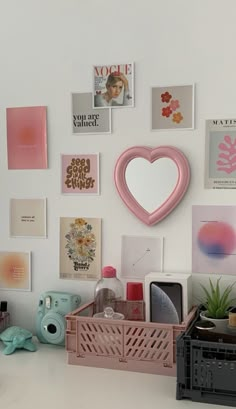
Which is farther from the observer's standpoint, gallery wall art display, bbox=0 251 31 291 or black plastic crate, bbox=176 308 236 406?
gallery wall art display, bbox=0 251 31 291

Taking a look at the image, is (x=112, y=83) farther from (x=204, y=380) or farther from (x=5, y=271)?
(x=204, y=380)

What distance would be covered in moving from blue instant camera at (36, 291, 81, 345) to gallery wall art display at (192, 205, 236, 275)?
0.36 metres

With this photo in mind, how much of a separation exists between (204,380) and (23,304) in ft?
2.26

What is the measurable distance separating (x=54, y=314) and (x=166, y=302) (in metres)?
0.32

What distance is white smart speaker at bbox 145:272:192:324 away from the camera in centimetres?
135

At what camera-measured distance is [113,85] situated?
148 cm

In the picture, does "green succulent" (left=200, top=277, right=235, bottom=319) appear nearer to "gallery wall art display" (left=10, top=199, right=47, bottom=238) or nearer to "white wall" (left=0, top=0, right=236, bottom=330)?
"white wall" (left=0, top=0, right=236, bottom=330)

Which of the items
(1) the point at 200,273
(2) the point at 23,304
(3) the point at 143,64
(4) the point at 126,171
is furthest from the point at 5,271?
(3) the point at 143,64

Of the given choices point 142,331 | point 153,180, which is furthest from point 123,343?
point 153,180

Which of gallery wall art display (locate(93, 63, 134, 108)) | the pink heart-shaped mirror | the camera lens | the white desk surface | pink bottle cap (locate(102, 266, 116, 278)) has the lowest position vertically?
the white desk surface

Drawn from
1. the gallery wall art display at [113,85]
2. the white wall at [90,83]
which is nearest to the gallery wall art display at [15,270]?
the white wall at [90,83]

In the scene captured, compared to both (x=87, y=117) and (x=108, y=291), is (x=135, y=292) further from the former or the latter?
(x=87, y=117)

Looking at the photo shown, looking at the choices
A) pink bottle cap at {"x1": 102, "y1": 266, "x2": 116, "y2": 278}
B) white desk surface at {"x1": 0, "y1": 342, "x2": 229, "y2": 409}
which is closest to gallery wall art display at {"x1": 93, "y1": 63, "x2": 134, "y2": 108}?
pink bottle cap at {"x1": 102, "y1": 266, "x2": 116, "y2": 278}

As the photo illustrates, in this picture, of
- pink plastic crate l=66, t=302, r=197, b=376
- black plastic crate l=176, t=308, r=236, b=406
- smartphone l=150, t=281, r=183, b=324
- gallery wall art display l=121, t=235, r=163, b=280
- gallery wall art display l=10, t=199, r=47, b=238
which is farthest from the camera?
gallery wall art display l=10, t=199, r=47, b=238
